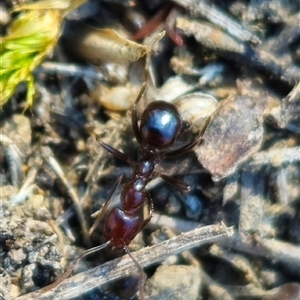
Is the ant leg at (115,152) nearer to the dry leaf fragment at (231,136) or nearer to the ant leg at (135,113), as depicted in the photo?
the ant leg at (135,113)

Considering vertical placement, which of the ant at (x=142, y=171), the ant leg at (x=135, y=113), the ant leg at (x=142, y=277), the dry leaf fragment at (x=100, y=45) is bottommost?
the ant leg at (x=142, y=277)

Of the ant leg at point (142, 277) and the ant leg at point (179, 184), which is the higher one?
the ant leg at point (179, 184)

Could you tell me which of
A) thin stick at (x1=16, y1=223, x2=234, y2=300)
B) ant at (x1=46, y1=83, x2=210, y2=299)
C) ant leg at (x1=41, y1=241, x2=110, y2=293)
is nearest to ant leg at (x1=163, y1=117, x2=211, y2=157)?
ant at (x1=46, y1=83, x2=210, y2=299)

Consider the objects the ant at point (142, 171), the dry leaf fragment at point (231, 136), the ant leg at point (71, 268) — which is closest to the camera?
the ant leg at point (71, 268)

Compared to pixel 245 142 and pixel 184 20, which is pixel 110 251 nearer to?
pixel 245 142

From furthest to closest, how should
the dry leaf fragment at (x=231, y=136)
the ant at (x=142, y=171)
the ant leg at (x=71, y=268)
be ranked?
the ant at (x=142, y=171), the dry leaf fragment at (x=231, y=136), the ant leg at (x=71, y=268)

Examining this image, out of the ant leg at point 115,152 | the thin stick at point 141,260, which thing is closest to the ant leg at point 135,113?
the ant leg at point 115,152
